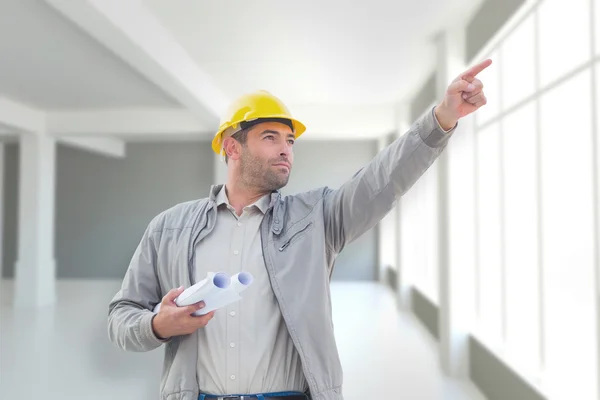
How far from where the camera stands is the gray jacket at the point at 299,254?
1291mm

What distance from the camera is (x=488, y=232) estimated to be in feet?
15.8

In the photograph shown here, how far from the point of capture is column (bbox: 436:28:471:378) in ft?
15.2

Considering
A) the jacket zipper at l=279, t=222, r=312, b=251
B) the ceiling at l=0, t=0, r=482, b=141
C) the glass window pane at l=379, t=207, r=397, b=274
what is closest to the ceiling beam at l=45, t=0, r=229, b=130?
the ceiling at l=0, t=0, r=482, b=141

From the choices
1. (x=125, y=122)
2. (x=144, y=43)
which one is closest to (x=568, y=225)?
(x=144, y=43)

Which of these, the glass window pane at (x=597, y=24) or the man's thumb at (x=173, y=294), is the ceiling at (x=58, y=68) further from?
the glass window pane at (x=597, y=24)

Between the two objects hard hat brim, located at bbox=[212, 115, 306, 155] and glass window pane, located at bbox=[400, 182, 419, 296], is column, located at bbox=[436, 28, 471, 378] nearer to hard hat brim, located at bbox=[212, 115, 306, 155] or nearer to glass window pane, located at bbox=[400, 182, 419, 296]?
hard hat brim, located at bbox=[212, 115, 306, 155]

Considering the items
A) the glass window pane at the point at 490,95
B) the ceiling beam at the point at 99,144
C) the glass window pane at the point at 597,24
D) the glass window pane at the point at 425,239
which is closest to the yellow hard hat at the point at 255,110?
the glass window pane at the point at 597,24

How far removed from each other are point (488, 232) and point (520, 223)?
1.32ft

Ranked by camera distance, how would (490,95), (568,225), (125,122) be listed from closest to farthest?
1. (568,225)
2. (490,95)
3. (125,122)

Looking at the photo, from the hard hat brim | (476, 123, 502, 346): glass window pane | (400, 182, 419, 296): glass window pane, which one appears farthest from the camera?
(400, 182, 419, 296): glass window pane

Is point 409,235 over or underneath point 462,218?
underneath

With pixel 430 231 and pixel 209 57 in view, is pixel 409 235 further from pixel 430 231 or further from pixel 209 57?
pixel 209 57

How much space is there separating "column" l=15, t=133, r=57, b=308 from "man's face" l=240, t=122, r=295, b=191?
802cm

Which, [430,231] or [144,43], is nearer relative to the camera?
[144,43]
